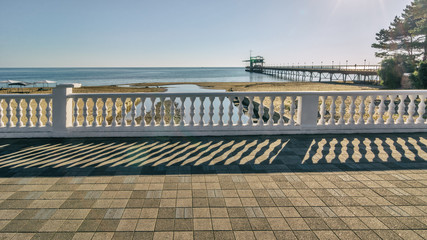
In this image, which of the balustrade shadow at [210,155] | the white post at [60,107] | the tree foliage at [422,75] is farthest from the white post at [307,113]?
the tree foliage at [422,75]

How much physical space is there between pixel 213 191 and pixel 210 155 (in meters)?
1.71

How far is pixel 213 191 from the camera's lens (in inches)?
151

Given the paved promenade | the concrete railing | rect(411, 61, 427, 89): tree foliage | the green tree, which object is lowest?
the paved promenade

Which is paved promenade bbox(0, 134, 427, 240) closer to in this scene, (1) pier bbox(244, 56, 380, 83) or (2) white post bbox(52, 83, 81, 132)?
(2) white post bbox(52, 83, 81, 132)

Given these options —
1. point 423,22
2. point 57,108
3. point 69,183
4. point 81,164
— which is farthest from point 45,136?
point 423,22

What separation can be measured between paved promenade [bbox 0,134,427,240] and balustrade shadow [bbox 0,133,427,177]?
20 millimetres

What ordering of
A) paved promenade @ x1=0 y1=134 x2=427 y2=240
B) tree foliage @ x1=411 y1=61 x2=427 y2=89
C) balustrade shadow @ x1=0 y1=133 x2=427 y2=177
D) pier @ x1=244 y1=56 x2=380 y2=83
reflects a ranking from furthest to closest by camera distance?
1. pier @ x1=244 y1=56 x2=380 y2=83
2. tree foliage @ x1=411 y1=61 x2=427 y2=89
3. balustrade shadow @ x1=0 y1=133 x2=427 y2=177
4. paved promenade @ x1=0 y1=134 x2=427 y2=240

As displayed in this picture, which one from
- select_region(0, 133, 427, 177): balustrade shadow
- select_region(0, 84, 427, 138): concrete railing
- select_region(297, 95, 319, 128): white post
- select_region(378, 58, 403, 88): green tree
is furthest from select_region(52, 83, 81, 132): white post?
select_region(378, 58, 403, 88): green tree

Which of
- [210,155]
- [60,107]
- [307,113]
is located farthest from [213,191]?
[60,107]

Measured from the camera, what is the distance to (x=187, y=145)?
6.25 m

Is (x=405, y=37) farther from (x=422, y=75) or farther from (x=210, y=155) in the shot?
(x=210, y=155)

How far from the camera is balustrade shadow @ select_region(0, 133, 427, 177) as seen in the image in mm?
4723

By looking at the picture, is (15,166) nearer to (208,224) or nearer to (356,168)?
(208,224)

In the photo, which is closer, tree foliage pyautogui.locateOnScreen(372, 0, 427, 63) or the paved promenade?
the paved promenade
